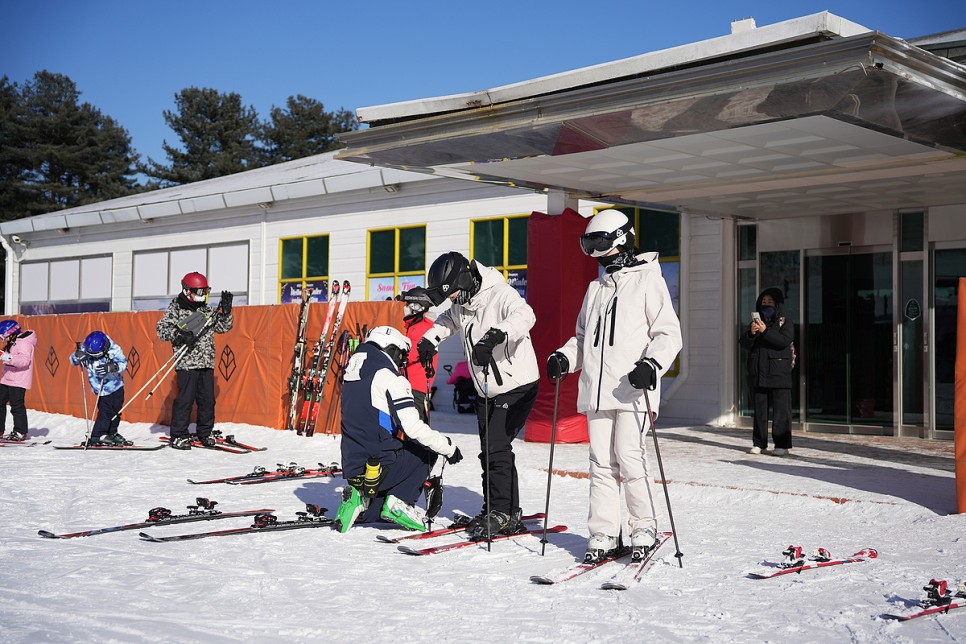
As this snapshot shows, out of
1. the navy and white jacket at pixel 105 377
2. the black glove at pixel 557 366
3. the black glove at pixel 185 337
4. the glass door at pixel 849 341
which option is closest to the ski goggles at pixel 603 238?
the black glove at pixel 557 366

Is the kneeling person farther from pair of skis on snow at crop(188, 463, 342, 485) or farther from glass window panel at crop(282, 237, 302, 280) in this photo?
glass window panel at crop(282, 237, 302, 280)

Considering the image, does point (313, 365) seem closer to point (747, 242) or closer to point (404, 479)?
point (747, 242)

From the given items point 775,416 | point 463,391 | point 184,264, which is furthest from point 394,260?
point 775,416

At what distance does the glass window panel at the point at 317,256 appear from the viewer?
65.1ft

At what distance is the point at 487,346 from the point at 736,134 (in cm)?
419

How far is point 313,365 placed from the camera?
43.8 ft

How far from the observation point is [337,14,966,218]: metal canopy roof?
7238 millimetres

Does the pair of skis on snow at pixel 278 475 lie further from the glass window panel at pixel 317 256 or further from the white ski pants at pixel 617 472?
the glass window panel at pixel 317 256

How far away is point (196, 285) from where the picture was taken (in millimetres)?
12109

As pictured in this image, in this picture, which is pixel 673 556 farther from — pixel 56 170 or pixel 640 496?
pixel 56 170

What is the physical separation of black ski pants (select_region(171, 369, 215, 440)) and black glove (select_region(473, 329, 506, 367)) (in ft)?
22.4

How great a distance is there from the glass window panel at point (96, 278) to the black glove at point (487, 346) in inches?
812

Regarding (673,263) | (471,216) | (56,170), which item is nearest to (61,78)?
(56,170)

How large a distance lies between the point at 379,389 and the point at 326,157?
21703mm
